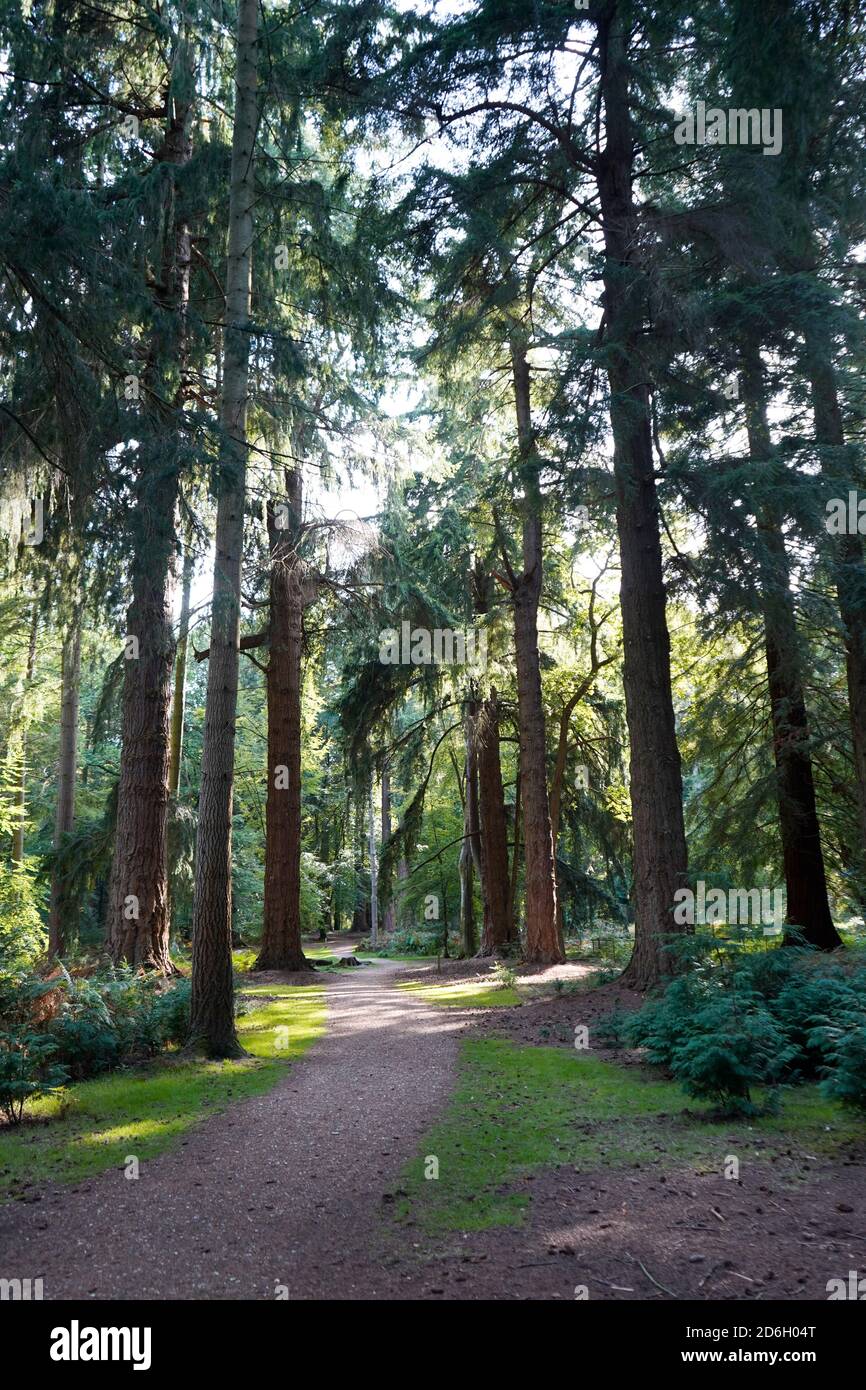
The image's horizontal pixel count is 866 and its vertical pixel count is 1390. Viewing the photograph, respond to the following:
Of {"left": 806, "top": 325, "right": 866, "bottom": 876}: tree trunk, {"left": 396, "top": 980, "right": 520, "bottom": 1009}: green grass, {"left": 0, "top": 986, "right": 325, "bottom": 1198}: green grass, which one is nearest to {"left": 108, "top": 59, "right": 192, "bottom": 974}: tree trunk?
{"left": 0, "top": 986, "right": 325, "bottom": 1198}: green grass

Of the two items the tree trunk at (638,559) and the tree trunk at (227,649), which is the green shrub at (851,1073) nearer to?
the tree trunk at (638,559)

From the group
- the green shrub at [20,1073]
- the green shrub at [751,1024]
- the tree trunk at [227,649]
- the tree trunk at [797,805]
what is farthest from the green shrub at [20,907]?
the tree trunk at [797,805]

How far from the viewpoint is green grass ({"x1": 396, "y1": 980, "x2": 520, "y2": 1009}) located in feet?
39.3

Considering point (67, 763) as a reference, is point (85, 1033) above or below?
below

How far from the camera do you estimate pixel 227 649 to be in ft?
28.3

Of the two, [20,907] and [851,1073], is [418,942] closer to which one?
[20,907]

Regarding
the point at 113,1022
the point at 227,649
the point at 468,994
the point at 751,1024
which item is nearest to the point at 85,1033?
the point at 113,1022

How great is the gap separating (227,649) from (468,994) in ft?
24.8

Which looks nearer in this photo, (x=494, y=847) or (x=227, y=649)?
(x=227, y=649)

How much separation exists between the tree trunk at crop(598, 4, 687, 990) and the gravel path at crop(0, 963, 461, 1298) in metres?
3.76

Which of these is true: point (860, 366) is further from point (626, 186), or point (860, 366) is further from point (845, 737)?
point (845, 737)

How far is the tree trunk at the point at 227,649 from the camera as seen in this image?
26.8 ft

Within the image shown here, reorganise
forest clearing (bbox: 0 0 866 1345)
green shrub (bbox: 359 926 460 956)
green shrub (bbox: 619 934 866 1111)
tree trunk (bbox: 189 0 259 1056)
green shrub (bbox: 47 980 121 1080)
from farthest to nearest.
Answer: green shrub (bbox: 359 926 460 956) < tree trunk (bbox: 189 0 259 1056) < green shrub (bbox: 47 980 121 1080) < green shrub (bbox: 619 934 866 1111) < forest clearing (bbox: 0 0 866 1345)

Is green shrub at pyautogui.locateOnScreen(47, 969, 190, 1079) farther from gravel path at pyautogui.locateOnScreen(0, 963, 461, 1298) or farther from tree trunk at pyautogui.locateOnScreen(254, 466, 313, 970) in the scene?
tree trunk at pyautogui.locateOnScreen(254, 466, 313, 970)
